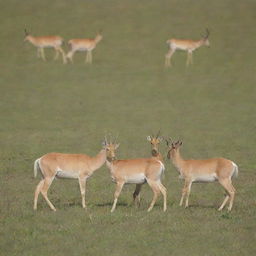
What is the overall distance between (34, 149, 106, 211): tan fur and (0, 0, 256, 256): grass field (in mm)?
342

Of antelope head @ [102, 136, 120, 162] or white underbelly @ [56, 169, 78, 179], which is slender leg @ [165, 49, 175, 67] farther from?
white underbelly @ [56, 169, 78, 179]

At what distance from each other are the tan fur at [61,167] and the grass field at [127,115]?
→ 0.34 m

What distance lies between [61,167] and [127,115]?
1171cm

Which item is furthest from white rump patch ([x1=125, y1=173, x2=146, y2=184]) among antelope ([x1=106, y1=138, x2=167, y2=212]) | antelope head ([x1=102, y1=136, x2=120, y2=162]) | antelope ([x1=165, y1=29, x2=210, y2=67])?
antelope ([x1=165, y1=29, x2=210, y2=67])

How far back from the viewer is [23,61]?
30844 mm

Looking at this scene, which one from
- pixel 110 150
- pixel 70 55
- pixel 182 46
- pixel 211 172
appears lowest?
pixel 211 172

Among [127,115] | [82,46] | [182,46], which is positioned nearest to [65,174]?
[127,115]

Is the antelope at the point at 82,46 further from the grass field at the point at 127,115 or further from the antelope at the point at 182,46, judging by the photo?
the antelope at the point at 182,46

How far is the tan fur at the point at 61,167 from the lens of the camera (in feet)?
36.7

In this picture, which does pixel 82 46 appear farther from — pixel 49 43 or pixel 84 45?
pixel 49 43

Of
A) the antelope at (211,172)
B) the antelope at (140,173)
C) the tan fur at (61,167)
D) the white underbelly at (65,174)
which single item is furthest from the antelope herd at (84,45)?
the antelope at (140,173)

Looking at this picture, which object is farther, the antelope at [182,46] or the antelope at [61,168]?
the antelope at [182,46]

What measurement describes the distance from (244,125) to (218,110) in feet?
8.70

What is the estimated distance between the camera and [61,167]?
11242 millimetres
